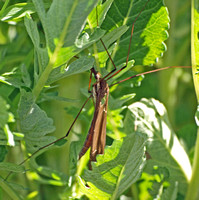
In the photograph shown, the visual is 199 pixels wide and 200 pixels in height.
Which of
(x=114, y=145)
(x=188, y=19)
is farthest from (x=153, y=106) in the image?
(x=188, y=19)

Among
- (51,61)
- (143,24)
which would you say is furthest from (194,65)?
(51,61)

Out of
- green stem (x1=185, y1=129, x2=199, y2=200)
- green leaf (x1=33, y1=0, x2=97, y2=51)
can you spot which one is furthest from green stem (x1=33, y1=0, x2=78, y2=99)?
green stem (x1=185, y1=129, x2=199, y2=200)

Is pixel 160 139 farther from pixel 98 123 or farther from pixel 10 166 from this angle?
pixel 10 166

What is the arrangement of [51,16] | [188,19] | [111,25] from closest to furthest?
[51,16]
[111,25]
[188,19]

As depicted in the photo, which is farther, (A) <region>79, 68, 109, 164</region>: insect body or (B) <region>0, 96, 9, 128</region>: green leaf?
(A) <region>79, 68, 109, 164</region>: insect body

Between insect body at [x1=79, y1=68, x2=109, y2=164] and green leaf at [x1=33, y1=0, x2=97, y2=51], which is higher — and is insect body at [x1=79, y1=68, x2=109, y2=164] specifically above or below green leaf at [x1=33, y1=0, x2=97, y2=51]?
below

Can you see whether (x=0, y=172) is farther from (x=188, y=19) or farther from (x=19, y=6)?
(x=188, y=19)

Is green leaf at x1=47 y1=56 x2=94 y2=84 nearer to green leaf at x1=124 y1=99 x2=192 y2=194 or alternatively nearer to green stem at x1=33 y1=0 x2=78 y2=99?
green stem at x1=33 y1=0 x2=78 y2=99
